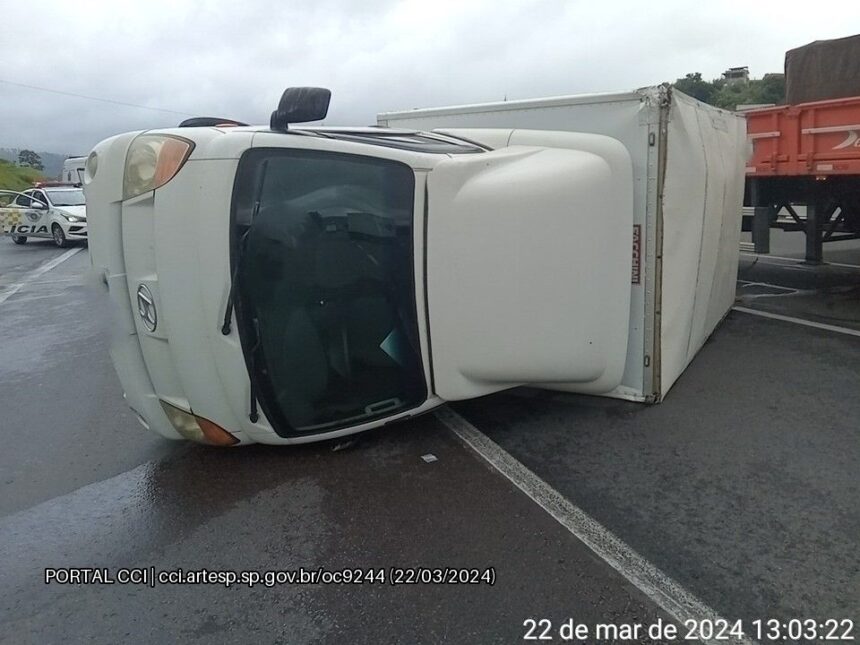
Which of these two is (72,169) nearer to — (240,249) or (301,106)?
(301,106)

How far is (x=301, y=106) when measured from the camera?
3242 mm

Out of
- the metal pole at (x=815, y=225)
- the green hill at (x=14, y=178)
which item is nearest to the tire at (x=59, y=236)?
the metal pole at (x=815, y=225)

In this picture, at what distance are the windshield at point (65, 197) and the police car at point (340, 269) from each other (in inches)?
709

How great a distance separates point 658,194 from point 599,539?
2.30 m

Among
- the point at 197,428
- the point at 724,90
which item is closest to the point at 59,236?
the point at 197,428

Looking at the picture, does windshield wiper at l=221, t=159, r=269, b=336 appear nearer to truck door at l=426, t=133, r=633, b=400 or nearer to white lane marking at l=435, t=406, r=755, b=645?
truck door at l=426, t=133, r=633, b=400

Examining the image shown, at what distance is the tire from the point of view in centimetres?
1833

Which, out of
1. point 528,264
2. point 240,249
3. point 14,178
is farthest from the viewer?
point 14,178

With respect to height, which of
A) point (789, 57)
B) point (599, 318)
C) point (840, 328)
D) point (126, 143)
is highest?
point (789, 57)

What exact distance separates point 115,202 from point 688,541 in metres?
3.29

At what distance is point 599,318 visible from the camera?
4051 mm

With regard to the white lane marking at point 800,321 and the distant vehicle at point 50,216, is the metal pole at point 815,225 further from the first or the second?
the distant vehicle at point 50,216

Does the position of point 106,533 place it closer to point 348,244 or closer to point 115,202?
point 115,202

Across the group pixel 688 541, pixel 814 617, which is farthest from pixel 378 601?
pixel 814 617
